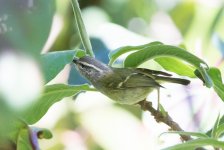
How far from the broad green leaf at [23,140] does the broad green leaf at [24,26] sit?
0.55m

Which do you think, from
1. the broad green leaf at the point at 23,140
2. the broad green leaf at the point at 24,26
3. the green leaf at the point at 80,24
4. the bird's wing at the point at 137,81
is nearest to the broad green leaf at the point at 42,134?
the broad green leaf at the point at 23,140

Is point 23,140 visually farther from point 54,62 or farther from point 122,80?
point 122,80

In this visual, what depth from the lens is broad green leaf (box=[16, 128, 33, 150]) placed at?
0.81m

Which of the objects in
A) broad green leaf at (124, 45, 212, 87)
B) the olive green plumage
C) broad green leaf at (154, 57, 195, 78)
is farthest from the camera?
the olive green plumage

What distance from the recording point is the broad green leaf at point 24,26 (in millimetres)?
249

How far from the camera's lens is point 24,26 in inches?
9.8

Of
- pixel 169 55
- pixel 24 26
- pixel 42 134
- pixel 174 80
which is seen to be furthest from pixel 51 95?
pixel 24 26

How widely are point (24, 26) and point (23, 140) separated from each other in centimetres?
59

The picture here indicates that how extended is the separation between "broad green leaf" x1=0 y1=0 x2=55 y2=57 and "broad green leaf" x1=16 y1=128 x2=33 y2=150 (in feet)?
1.79

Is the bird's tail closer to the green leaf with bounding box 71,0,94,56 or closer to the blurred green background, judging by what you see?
the blurred green background

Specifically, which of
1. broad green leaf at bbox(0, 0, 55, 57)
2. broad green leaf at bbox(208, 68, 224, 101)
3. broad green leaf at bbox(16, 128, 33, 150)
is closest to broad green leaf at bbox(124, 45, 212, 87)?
broad green leaf at bbox(208, 68, 224, 101)

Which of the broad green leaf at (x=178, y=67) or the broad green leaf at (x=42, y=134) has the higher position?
the broad green leaf at (x=178, y=67)

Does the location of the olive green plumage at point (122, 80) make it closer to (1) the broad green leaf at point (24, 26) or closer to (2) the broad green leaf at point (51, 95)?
(2) the broad green leaf at point (51, 95)

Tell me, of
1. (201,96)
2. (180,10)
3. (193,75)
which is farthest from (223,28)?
(193,75)
